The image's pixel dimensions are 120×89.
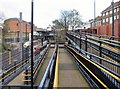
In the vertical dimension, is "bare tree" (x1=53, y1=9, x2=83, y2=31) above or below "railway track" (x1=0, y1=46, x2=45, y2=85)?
above

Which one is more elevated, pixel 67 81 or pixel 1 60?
pixel 1 60

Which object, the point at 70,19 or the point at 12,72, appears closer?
the point at 12,72

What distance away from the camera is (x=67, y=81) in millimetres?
5945

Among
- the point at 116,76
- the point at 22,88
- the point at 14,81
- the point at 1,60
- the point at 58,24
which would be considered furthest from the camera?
the point at 58,24

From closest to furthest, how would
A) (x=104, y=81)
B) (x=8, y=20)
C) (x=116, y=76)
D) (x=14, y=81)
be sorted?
(x=116, y=76)
(x=104, y=81)
(x=8, y=20)
(x=14, y=81)

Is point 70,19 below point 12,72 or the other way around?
the other way around

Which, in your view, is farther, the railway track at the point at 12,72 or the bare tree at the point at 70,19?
the bare tree at the point at 70,19

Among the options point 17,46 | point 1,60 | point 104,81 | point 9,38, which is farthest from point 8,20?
point 104,81

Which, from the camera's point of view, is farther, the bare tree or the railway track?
the bare tree

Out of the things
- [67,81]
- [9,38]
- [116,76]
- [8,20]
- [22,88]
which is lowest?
[22,88]

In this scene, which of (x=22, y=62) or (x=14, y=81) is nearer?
(x=14, y=81)

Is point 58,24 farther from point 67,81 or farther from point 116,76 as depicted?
point 116,76

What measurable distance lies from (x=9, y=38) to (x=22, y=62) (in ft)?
10.5

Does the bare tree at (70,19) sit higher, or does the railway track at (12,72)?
the bare tree at (70,19)
